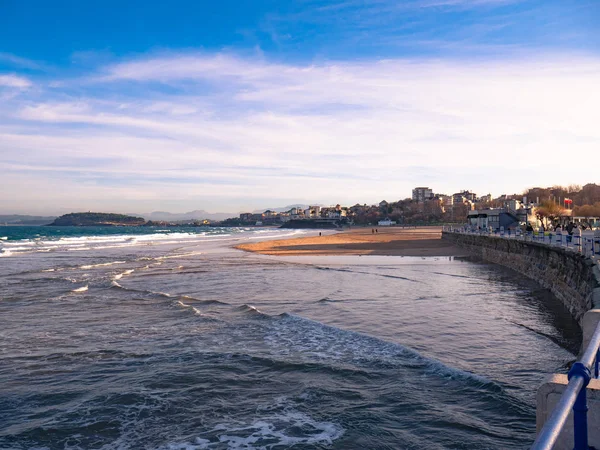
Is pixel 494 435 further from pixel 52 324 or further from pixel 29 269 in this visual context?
pixel 29 269

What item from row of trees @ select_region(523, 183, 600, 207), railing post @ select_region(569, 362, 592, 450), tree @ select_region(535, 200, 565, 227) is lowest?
railing post @ select_region(569, 362, 592, 450)

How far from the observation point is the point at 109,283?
80.0 ft

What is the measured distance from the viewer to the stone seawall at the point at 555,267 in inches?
549

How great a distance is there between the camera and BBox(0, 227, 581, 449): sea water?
748 centimetres

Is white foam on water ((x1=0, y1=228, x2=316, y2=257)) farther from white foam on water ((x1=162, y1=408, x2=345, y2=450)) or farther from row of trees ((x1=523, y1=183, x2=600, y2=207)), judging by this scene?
row of trees ((x1=523, y1=183, x2=600, y2=207))

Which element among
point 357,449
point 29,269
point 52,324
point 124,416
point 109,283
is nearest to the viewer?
point 357,449

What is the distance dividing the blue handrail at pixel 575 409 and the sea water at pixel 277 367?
15.5ft

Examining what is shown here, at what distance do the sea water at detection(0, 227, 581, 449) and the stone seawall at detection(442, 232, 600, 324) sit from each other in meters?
0.77

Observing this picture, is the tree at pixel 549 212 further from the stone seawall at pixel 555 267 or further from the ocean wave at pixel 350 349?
the ocean wave at pixel 350 349

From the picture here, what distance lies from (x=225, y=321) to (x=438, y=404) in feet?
27.1

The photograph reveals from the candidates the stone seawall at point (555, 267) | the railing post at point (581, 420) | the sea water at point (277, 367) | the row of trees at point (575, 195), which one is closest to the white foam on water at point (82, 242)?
the sea water at point (277, 367)

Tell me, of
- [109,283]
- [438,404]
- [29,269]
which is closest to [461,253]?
[109,283]

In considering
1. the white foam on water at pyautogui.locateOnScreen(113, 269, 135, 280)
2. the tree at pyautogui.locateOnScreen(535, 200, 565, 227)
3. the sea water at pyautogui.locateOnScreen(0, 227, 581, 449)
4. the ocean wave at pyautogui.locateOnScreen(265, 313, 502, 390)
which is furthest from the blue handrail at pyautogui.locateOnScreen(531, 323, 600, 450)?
the tree at pyautogui.locateOnScreen(535, 200, 565, 227)

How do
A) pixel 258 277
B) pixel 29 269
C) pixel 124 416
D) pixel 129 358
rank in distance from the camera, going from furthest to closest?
pixel 29 269
pixel 258 277
pixel 129 358
pixel 124 416
